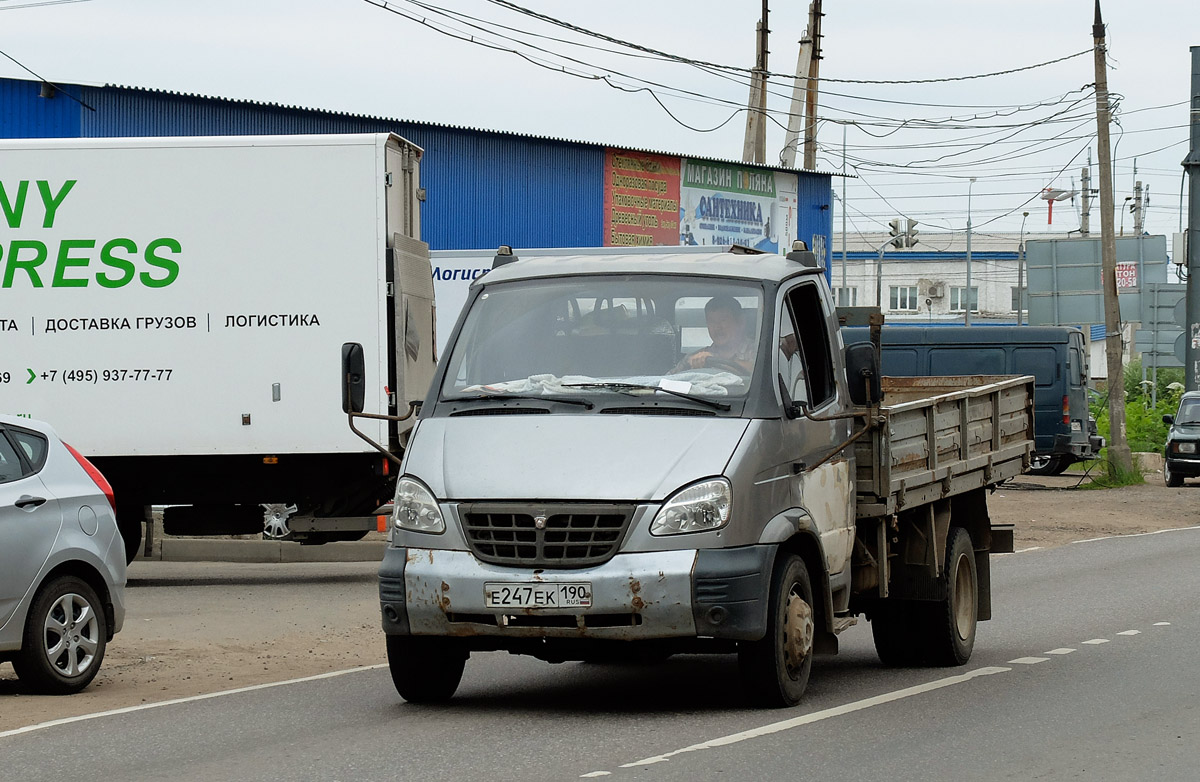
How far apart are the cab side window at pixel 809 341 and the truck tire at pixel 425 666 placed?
82.1 inches

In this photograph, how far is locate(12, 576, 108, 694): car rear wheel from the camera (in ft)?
31.0

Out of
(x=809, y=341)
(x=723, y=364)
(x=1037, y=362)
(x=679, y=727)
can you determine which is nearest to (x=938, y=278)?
(x=1037, y=362)

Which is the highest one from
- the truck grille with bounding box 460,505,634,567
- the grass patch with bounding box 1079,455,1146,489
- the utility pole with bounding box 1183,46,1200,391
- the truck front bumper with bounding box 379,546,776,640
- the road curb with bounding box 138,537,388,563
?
the utility pole with bounding box 1183,46,1200,391

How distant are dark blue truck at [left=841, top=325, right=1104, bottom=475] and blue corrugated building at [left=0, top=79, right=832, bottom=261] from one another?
217 inches

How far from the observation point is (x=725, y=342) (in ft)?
28.8

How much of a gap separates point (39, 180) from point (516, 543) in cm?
903

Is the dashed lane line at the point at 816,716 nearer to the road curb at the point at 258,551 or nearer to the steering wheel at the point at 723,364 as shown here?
the steering wheel at the point at 723,364

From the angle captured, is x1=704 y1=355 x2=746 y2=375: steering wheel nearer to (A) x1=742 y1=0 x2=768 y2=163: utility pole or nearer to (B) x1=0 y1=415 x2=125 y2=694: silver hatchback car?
(B) x1=0 y1=415 x2=125 y2=694: silver hatchback car

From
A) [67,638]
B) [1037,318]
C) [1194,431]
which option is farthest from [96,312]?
[1037,318]

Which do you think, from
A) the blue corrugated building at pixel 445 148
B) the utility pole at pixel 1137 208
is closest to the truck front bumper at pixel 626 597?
the blue corrugated building at pixel 445 148

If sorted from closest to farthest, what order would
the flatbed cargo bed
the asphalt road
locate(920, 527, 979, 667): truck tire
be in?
the asphalt road
the flatbed cargo bed
locate(920, 527, 979, 667): truck tire

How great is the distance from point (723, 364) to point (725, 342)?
154 mm

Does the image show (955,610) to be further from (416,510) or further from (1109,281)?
(1109,281)

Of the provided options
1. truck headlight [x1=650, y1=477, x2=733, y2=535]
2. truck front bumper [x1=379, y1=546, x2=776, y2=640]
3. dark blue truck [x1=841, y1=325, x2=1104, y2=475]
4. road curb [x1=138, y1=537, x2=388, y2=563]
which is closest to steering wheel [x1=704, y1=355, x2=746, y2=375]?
truck headlight [x1=650, y1=477, x2=733, y2=535]
